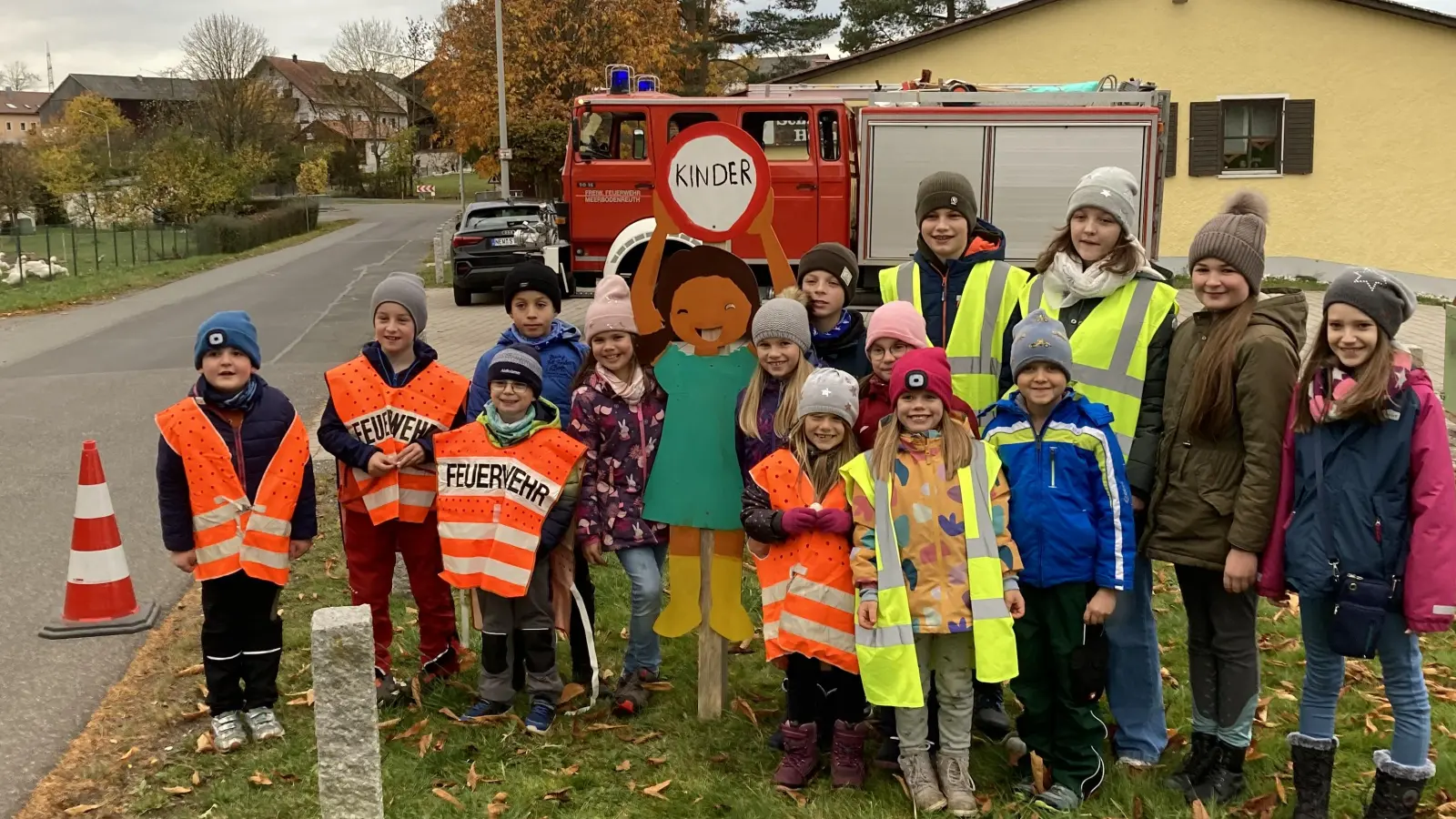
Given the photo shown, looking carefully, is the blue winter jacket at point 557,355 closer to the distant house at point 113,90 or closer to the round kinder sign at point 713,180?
the round kinder sign at point 713,180

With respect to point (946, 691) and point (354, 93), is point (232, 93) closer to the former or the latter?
point (354, 93)

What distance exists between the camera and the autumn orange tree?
114ft

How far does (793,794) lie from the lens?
374 cm

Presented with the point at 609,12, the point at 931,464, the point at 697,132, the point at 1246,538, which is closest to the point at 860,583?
the point at 931,464

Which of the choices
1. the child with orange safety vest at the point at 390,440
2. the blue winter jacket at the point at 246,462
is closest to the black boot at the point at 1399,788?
the child with orange safety vest at the point at 390,440

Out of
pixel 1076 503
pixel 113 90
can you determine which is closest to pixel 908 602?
pixel 1076 503

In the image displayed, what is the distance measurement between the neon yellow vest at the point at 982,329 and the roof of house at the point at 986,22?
17.6 meters

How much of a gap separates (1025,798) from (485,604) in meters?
2.07

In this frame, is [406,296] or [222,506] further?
[406,296]

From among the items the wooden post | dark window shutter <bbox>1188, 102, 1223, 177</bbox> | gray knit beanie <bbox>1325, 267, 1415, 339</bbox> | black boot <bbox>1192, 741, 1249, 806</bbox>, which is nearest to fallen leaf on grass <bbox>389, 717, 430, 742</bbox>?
the wooden post

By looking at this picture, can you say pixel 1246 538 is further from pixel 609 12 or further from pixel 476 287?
pixel 609 12

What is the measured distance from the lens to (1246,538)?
3.33 meters

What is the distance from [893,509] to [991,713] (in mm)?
1195

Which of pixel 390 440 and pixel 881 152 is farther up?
pixel 881 152
